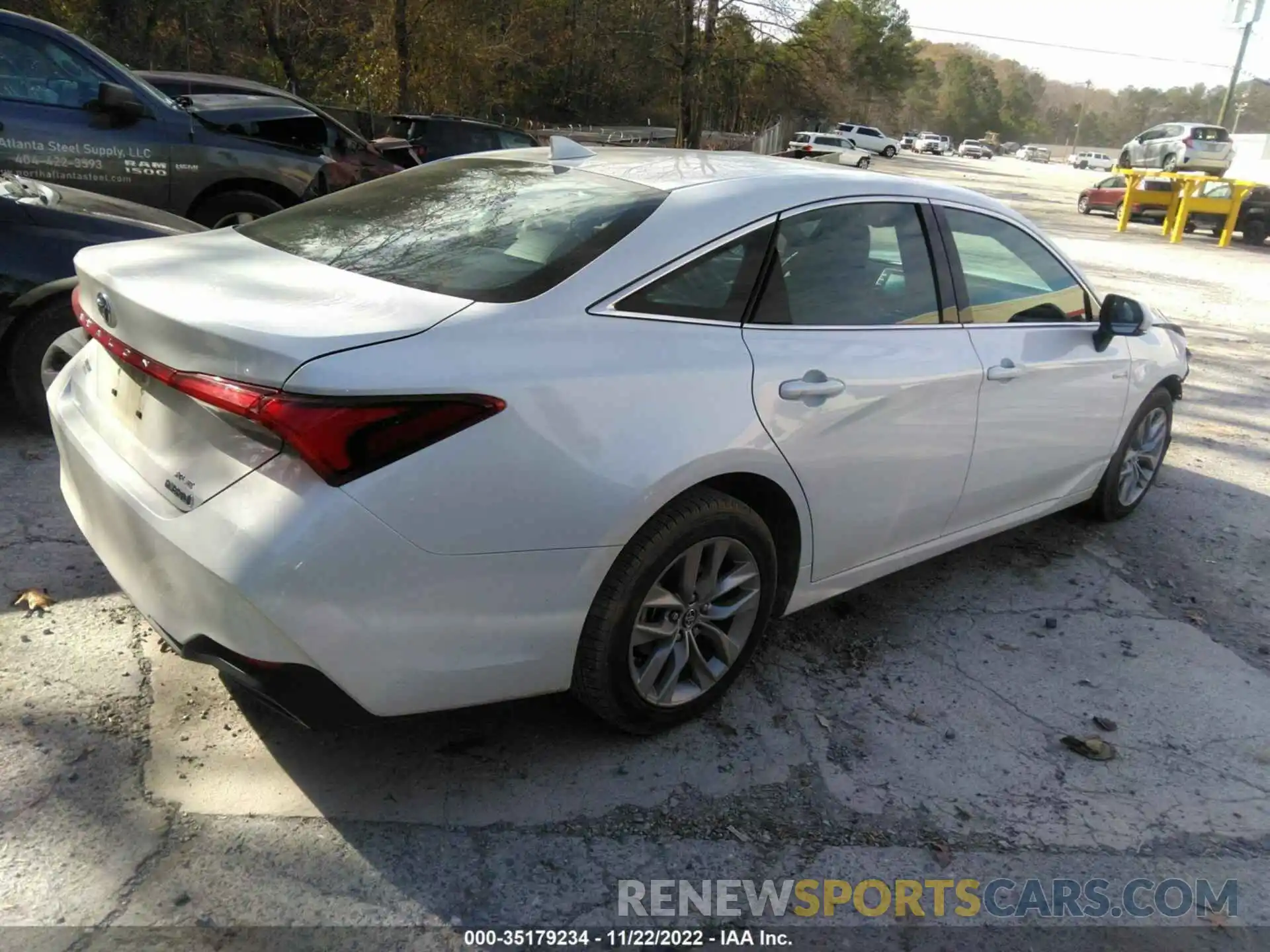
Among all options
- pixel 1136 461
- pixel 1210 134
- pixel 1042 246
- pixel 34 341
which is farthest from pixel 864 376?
pixel 1210 134

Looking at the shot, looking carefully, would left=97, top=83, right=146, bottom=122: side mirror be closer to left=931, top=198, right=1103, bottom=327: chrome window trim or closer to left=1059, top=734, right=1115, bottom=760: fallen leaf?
left=931, top=198, right=1103, bottom=327: chrome window trim

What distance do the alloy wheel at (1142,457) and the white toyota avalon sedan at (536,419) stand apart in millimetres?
1333

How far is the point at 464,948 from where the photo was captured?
2.12m

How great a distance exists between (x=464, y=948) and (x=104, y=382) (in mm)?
1759

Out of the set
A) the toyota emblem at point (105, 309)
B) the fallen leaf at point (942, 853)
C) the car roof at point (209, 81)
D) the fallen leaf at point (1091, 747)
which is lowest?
the fallen leaf at point (1091, 747)

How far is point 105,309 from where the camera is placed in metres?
2.54

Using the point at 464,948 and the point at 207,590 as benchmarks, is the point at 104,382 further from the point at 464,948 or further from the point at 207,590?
the point at 464,948

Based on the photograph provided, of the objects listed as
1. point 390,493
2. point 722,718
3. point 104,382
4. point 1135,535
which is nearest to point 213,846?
point 390,493

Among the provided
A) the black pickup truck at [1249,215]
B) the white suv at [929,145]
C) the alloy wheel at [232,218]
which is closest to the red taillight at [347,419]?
the alloy wheel at [232,218]

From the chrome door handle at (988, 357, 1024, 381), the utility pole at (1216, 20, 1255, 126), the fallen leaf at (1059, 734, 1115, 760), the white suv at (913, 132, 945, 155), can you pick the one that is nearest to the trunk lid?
the chrome door handle at (988, 357, 1024, 381)

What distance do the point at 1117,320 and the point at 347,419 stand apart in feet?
10.9

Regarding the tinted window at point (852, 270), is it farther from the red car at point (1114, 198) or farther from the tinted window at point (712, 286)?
the red car at point (1114, 198)

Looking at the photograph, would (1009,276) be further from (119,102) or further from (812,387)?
(119,102)

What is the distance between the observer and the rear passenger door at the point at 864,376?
2.87 meters
